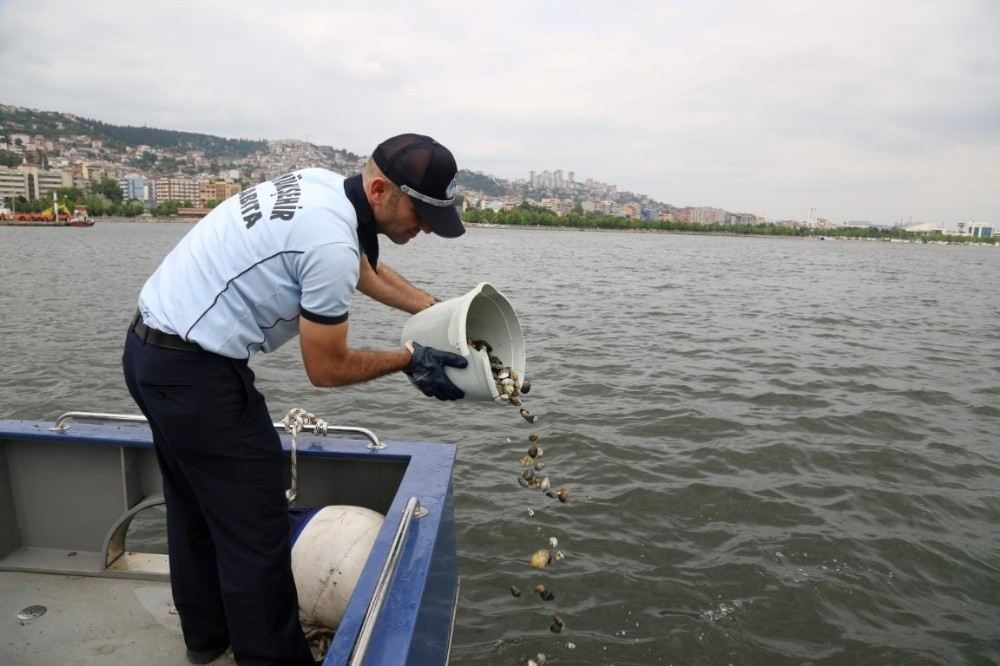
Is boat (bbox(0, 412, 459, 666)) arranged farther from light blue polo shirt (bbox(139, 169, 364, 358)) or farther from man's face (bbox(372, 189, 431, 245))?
man's face (bbox(372, 189, 431, 245))

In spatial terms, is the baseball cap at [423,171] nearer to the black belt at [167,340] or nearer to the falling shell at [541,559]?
the black belt at [167,340]

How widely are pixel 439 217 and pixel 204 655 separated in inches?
81.0

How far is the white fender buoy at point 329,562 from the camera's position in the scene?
287 cm

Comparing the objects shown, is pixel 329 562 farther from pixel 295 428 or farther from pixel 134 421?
pixel 134 421

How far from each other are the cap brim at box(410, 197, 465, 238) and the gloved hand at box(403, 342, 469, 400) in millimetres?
514

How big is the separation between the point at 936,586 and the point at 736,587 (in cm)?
147

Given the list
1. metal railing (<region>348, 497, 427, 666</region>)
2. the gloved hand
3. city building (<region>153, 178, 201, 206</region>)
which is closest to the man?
the gloved hand

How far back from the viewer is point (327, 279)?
2180 mm

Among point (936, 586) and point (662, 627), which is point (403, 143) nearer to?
point (662, 627)

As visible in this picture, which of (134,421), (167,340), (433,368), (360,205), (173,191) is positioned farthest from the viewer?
(173,191)

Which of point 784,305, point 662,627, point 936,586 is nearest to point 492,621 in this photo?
point 662,627

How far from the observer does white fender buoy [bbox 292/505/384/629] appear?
2.87 metres

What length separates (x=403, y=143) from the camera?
2443 millimetres

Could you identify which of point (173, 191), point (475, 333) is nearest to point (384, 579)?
point (475, 333)
